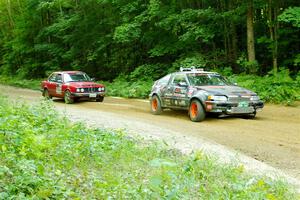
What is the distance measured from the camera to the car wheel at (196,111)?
39.2ft

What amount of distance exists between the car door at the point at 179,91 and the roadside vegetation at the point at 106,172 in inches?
196

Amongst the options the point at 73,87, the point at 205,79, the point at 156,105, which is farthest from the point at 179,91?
the point at 73,87

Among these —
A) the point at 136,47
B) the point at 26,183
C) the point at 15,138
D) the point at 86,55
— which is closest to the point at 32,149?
the point at 15,138

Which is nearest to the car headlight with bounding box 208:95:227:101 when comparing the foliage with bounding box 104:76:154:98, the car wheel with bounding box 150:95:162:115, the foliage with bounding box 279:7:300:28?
the car wheel with bounding box 150:95:162:115

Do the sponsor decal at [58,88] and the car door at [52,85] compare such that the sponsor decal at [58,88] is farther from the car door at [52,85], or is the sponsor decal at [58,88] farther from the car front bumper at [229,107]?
the car front bumper at [229,107]

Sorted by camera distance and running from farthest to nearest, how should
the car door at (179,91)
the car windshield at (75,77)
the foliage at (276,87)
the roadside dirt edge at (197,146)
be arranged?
the car windshield at (75,77)
the foliage at (276,87)
the car door at (179,91)
the roadside dirt edge at (197,146)

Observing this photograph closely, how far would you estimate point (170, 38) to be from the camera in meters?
A: 24.4

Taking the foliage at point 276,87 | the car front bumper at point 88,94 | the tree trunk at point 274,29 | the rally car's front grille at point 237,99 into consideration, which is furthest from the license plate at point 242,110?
the car front bumper at point 88,94

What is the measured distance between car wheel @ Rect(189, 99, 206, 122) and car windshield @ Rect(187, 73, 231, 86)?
86 centimetres

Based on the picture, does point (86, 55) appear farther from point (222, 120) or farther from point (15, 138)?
point (15, 138)

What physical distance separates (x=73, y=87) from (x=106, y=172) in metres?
13.4

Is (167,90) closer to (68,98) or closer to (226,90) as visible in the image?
(226,90)

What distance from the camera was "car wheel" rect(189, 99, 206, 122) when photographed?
11938mm

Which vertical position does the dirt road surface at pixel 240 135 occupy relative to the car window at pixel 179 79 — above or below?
below
